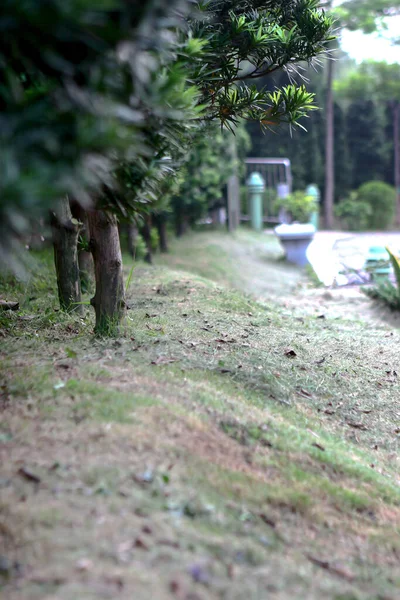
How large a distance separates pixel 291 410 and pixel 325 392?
0.48m

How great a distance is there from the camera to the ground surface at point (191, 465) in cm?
204

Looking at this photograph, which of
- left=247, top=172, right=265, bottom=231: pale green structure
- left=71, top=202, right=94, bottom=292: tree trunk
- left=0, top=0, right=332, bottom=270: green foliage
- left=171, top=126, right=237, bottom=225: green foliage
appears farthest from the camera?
left=247, top=172, right=265, bottom=231: pale green structure

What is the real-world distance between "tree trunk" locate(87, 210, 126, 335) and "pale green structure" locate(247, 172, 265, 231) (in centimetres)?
1234

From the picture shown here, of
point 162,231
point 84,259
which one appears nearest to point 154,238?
point 162,231

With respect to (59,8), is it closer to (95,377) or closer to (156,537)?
(156,537)

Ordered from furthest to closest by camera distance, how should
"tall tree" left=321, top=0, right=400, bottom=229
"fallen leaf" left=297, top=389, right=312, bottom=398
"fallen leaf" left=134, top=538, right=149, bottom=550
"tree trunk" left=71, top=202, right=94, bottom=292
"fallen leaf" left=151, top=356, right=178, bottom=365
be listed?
1. "tall tree" left=321, top=0, right=400, bottom=229
2. "tree trunk" left=71, top=202, right=94, bottom=292
3. "fallen leaf" left=297, top=389, right=312, bottom=398
4. "fallen leaf" left=151, top=356, right=178, bottom=365
5. "fallen leaf" left=134, top=538, right=149, bottom=550

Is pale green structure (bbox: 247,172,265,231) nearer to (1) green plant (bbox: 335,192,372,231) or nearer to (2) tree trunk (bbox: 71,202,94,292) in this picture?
(1) green plant (bbox: 335,192,372,231)

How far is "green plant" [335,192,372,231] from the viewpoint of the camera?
18.6m

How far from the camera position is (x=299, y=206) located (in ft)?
50.3

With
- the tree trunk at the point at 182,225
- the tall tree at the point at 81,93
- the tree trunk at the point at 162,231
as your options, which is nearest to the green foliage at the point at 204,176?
the tree trunk at the point at 182,225

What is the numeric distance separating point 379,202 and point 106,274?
54.3 feet

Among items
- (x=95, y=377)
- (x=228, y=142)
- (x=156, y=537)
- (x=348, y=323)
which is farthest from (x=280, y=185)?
(x=156, y=537)

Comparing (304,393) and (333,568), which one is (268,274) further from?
(333,568)

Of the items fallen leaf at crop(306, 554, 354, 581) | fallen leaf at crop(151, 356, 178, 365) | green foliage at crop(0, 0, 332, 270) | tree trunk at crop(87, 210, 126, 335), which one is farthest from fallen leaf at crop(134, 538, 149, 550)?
tree trunk at crop(87, 210, 126, 335)
